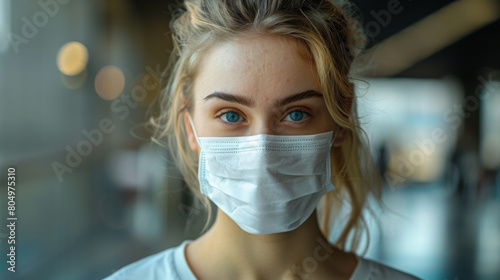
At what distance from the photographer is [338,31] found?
1310mm

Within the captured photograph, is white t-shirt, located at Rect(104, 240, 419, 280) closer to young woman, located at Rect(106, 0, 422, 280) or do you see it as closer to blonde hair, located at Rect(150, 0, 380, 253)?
young woman, located at Rect(106, 0, 422, 280)

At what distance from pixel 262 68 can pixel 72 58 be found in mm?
1823

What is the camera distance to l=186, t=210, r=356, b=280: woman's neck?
1293 mm

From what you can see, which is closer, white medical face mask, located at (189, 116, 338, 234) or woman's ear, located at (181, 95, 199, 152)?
white medical face mask, located at (189, 116, 338, 234)

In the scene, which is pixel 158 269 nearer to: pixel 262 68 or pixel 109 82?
pixel 262 68

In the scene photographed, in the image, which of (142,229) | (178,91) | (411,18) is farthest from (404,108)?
(178,91)

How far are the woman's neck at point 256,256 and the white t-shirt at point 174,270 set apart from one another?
1.7 inches

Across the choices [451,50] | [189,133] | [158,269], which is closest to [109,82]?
[189,133]

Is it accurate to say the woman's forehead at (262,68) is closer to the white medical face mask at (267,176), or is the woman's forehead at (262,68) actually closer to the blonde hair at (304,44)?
the blonde hair at (304,44)

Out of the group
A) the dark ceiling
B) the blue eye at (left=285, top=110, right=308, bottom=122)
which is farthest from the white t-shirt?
the dark ceiling

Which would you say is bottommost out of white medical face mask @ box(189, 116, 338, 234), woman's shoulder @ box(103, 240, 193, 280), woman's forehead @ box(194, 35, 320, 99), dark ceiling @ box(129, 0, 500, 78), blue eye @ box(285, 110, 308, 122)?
woman's shoulder @ box(103, 240, 193, 280)

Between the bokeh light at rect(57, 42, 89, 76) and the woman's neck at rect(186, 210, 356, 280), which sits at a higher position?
the bokeh light at rect(57, 42, 89, 76)

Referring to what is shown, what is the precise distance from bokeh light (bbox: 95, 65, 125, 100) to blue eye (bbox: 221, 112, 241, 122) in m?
2.05

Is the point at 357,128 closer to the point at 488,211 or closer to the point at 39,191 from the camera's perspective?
the point at 39,191
